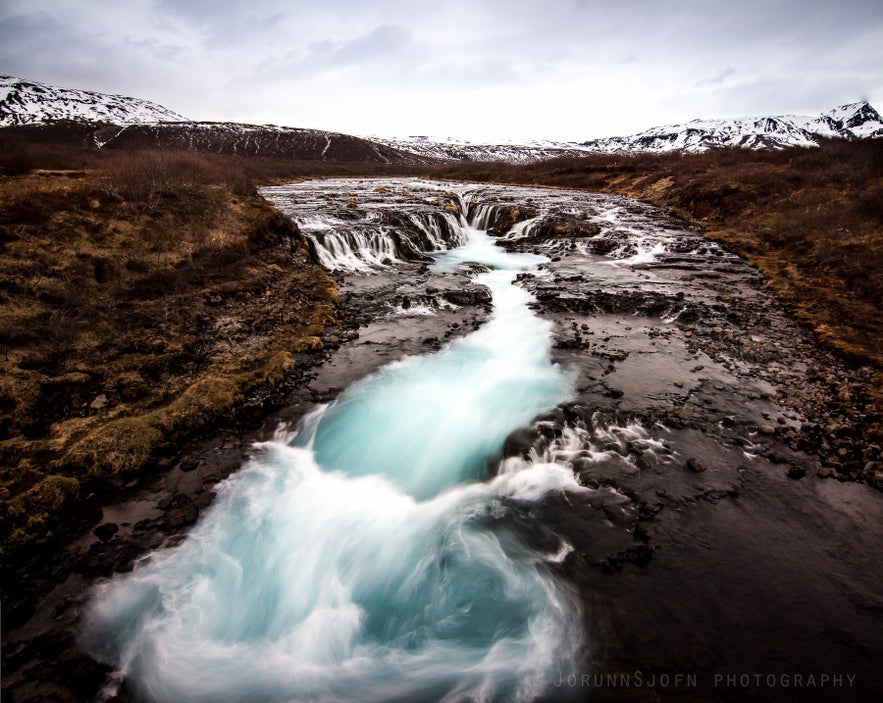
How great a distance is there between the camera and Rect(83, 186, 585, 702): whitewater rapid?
14.3 feet

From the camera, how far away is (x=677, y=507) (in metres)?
5.82

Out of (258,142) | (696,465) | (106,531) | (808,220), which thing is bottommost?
(106,531)

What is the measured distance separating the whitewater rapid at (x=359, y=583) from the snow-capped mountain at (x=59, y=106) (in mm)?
161134

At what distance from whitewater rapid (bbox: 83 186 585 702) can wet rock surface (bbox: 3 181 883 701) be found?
0.32m

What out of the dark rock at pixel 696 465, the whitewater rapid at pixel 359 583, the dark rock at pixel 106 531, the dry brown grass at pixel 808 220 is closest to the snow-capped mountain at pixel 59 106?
the dry brown grass at pixel 808 220

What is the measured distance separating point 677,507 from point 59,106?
671ft

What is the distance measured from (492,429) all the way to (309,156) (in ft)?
371

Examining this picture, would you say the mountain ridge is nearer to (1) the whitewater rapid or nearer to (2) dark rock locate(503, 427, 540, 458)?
(2) dark rock locate(503, 427, 540, 458)

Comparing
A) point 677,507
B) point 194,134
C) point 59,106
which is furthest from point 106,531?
point 59,106

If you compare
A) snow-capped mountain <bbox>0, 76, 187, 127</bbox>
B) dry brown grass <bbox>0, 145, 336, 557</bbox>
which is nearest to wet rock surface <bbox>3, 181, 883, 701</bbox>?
dry brown grass <bbox>0, 145, 336, 557</bbox>

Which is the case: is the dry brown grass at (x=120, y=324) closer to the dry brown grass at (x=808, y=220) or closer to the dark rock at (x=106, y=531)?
the dark rock at (x=106, y=531)

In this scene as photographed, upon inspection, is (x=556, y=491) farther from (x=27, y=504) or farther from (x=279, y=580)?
(x=27, y=504)

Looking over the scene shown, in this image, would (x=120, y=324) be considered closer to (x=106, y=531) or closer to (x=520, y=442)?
(x=106, y=531)

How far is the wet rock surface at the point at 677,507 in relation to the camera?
13.6 feet
